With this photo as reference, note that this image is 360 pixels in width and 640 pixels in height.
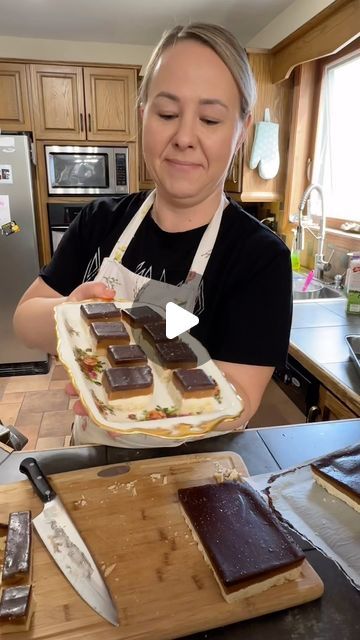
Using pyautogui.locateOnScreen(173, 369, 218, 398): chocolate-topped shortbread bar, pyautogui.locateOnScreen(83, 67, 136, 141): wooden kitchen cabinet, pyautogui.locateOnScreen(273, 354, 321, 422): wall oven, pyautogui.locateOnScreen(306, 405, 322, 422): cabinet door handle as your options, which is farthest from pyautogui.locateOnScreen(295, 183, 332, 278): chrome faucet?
pyautogui.locateOnScreen(173, 369, 218, 398): chocolate-topped shortbread bar

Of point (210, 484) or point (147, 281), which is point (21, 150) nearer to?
point (147, 281)

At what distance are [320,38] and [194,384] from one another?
2.57 metres

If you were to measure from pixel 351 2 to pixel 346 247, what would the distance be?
3.97 ft

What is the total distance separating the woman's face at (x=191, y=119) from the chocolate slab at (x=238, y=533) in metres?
0.65

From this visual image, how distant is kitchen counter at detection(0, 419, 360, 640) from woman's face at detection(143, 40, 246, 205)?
0.60 m

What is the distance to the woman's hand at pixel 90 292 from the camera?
943 millimetres

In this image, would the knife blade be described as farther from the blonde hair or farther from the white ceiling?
the white ceiling

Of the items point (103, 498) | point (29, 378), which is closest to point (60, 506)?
point (103, 498)

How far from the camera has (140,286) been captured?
3.77ft

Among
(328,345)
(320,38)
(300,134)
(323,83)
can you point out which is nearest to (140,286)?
(328,345)

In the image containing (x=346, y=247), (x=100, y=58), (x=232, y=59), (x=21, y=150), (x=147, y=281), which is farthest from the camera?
(x=100, y=58)

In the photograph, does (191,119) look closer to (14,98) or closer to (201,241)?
(201,241)

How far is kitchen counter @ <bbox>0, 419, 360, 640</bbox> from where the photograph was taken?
66cm

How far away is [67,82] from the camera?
383 centimetres
